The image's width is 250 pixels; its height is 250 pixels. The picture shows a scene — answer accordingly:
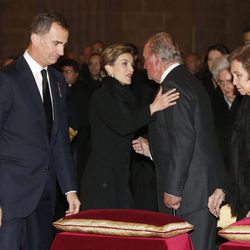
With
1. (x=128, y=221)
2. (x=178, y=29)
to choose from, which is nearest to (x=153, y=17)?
(x=178, y=29)

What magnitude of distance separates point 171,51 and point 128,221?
166cm

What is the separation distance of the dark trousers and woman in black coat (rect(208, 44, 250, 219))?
3.97 feet

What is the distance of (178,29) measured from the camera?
57.4ft

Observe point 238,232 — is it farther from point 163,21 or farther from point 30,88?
point 163,21

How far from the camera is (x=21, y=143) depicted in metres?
6.15

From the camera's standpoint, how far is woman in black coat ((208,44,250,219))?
5852 mm

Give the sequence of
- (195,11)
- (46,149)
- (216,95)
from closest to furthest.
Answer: (46,149), (216,95), (195,11)

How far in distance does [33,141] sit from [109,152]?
1.70 metres

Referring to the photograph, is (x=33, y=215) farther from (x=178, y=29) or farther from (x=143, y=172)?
(x=178, y=29)

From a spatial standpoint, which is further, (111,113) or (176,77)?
(111,113)

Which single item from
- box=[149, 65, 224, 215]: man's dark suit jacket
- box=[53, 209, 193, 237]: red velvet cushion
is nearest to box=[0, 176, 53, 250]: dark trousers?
box=[53, 209, 193, 237]: red velvet cushion

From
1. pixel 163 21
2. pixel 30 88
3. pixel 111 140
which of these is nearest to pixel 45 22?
pixel 30 88

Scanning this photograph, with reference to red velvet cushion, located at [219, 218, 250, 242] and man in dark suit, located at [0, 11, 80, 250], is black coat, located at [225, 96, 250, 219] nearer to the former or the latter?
red velvet cushion, located at [219, 218, 250, 242]

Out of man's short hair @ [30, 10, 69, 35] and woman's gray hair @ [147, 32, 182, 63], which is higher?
man's short hair @ [30, 10, 69, 35]
